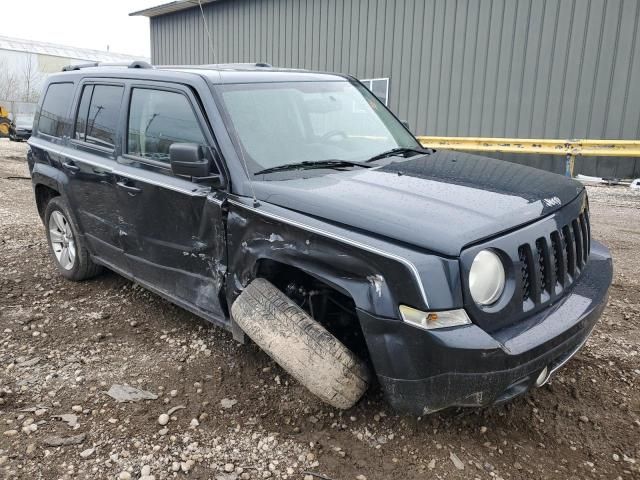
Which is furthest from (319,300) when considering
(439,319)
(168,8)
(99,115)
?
(168,8)

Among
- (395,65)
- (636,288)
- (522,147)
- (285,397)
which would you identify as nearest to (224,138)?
(285,397)

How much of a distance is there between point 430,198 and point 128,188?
217cm

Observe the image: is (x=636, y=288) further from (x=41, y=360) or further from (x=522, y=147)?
(x=522, y=147)

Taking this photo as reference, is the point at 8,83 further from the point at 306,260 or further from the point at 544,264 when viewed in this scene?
the point at 544,264

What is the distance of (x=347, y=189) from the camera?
2.86 m

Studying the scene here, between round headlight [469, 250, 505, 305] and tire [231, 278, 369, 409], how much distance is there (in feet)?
2.31

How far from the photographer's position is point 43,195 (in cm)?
532

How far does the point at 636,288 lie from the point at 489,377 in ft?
10.3

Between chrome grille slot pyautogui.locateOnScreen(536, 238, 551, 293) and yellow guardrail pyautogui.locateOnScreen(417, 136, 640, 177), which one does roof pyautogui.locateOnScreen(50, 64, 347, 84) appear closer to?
chrome grille slot pyautogui.locateOnScreen(536, 238, 551, 293)

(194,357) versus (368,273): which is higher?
(368,273)

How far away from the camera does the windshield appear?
3.29 metres

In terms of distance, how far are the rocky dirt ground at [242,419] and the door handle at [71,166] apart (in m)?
1.22

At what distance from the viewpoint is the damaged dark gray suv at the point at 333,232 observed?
7.71ft

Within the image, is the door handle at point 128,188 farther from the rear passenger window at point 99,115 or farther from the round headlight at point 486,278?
the round headlight at point 486,278
